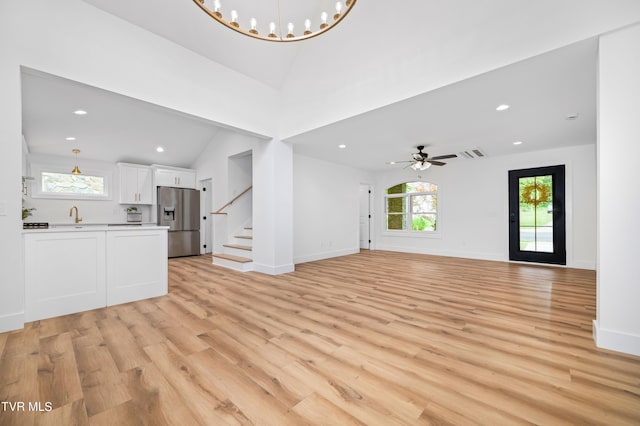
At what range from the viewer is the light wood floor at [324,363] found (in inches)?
55.4

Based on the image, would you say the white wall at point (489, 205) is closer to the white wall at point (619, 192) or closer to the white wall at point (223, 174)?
the white wall at point (619, 192)

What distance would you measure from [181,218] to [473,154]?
7464mm

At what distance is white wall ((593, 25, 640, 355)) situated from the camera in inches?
78.7

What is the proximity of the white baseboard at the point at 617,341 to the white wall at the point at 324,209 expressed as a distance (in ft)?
15.9

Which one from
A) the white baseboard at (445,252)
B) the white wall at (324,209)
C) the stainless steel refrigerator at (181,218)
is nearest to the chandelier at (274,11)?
the white wall at (324,209)

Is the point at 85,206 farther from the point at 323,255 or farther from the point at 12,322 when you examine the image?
the point at 323,255

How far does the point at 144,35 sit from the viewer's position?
3.18 metres

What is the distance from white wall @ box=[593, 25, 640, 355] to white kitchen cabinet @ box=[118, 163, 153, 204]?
8.30 meters

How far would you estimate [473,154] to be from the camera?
6.08 meters

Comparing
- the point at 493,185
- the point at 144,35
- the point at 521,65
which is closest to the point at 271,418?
the point at 521,65

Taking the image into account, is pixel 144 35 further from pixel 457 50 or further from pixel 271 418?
pixel 271 418

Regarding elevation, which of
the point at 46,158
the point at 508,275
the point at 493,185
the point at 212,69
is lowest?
the point at 508,275

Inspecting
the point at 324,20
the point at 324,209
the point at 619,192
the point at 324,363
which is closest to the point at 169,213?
the point at 324,209

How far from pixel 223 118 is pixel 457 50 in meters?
3.16
